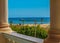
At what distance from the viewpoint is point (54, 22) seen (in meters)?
1.90

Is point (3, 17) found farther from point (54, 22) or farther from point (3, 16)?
point (54, 22)

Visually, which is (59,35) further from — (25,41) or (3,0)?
(3,0)

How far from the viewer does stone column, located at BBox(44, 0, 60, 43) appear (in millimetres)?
1876

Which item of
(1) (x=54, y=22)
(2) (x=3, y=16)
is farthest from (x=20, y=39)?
(2) (x=3, y=16)

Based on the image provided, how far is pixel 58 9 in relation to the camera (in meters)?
1.87

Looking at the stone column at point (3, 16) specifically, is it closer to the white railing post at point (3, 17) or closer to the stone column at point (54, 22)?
the white railing post at point (3, 17)

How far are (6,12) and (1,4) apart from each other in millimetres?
193

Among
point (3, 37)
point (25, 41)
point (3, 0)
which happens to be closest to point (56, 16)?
point (25, 41)

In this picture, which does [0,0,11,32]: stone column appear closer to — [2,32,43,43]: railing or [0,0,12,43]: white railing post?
[0,0,12,43]: white railing post

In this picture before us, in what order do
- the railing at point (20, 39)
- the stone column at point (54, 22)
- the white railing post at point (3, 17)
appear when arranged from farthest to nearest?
the white railing post at point (3, 17), the railing at point (20, 39), the stone column at point (54, 22)

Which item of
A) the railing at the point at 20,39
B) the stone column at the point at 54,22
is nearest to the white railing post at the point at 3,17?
the railing at the point at 20,39

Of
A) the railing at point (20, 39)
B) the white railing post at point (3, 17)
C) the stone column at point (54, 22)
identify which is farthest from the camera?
the white railing post at point (3, 17)

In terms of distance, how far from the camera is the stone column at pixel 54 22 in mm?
1876

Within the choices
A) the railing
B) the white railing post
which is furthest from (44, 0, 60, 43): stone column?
the white railing post
